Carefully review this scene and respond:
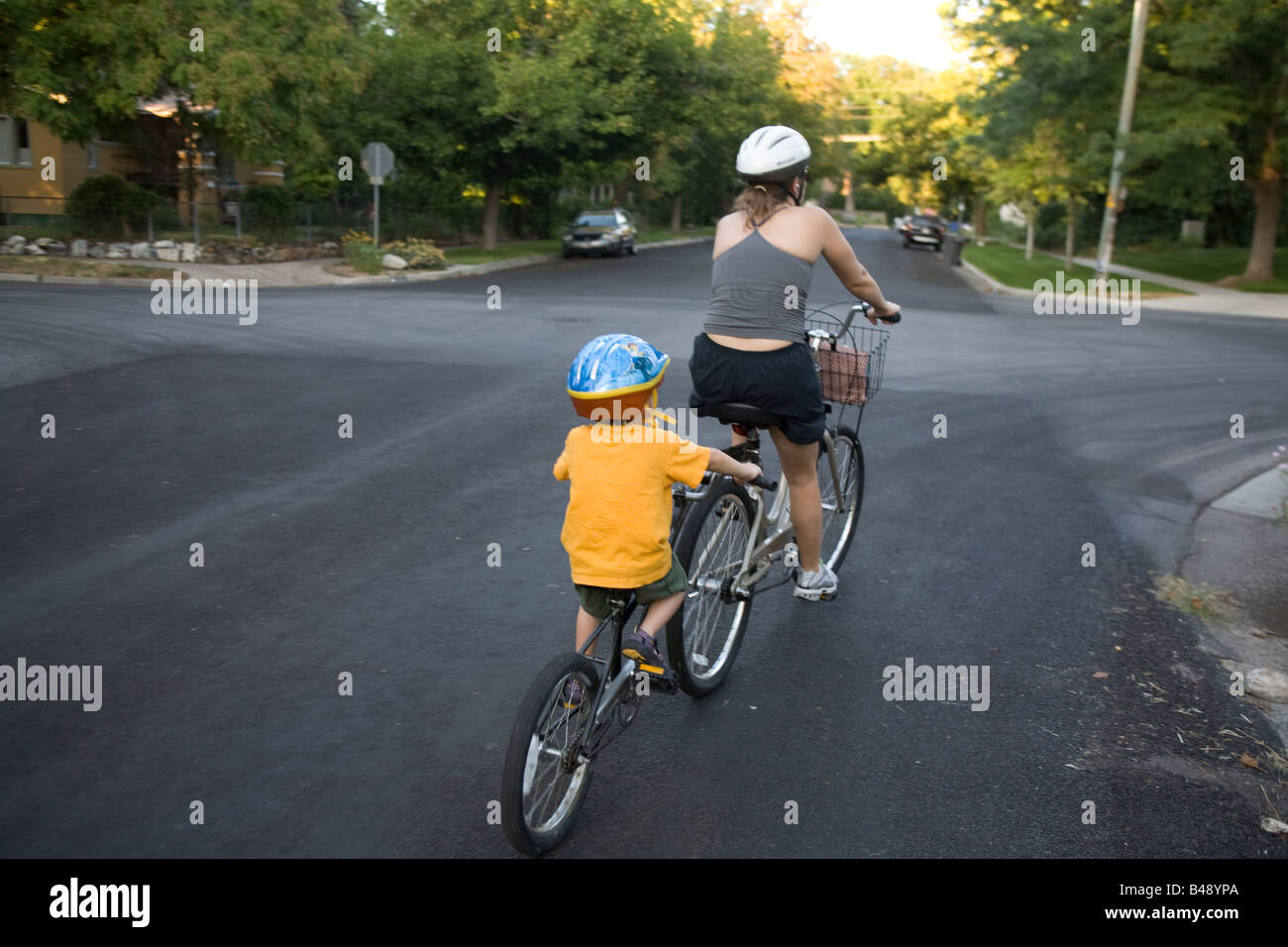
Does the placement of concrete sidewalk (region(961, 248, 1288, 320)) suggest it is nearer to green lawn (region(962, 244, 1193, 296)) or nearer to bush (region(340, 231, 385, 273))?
green lawn (region(962, 244, 1193, 296))

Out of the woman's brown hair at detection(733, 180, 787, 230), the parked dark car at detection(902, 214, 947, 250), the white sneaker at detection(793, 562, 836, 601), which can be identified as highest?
the parked dark car at detection(902, 214, 947, 250)

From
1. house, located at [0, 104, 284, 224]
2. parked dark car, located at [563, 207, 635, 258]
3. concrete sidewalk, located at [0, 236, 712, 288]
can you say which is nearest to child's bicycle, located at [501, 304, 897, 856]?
concrete sidewalk, located at [0, 236, 712, 288]

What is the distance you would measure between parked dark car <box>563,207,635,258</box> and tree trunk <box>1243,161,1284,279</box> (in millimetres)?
18392

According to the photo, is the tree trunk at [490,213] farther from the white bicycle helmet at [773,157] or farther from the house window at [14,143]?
the white bicycle helmet at [773,157]

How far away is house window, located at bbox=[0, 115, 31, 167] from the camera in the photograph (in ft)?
105

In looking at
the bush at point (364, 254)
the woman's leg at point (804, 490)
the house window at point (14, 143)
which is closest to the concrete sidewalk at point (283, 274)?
the bush at point (364, 254)

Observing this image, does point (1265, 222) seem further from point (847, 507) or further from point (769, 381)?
point (769, 381)

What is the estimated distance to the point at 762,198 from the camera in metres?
4.36

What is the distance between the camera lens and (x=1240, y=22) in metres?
27.1

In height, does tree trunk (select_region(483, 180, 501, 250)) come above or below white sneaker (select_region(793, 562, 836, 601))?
above

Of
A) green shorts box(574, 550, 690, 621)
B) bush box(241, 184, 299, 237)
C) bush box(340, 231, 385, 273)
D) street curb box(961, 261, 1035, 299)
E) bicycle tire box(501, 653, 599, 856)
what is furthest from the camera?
bush box(241, 184, 299, 237)

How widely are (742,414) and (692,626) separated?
2.82 ft

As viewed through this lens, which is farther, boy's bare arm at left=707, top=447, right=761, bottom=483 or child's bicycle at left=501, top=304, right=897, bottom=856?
boy's bare arm at left=707, top=447, right=761, bottom=483
